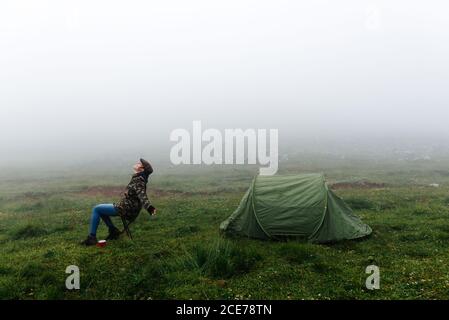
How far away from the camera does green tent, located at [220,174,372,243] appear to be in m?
14.8

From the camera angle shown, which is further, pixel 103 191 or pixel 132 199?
pixel 103 191

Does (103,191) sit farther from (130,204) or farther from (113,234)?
(130,204)

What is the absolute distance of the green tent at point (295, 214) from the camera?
1478cm

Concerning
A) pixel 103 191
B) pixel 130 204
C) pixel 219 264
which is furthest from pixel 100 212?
pixel 103 191

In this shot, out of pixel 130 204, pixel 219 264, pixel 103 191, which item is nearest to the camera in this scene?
pixel 219 264

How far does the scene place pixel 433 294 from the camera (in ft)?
31.1

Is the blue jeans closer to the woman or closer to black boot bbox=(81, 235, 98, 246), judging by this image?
the woman

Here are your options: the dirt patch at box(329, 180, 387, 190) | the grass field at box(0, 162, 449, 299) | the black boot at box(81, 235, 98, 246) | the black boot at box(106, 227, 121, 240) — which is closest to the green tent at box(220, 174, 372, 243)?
the grass field at box(0, 162, 449, 299)

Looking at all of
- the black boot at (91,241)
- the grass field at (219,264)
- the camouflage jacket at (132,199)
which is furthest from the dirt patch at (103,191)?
the camouflage jacket at (132,199)

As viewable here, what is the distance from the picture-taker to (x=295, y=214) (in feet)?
49.1

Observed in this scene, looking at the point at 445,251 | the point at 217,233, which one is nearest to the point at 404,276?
the point at 445,251

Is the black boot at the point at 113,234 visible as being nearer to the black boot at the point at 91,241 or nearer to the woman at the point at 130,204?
the black boot at the point at 91,241
